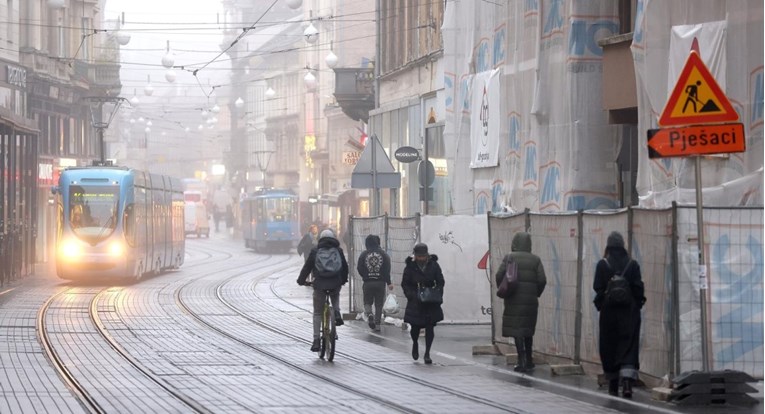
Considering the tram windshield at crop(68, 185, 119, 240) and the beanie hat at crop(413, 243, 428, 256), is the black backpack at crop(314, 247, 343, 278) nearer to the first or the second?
the beanie hat at crop(413, 243, 428, 256)

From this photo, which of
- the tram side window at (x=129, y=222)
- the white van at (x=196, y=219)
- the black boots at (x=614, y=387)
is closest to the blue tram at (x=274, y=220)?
the white van at (x=196, y=219)

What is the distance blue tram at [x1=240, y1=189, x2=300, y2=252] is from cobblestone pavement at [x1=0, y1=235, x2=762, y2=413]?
4212cm

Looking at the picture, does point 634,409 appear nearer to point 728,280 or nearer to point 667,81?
point 728,280

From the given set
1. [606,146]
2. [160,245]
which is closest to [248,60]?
[160,245]

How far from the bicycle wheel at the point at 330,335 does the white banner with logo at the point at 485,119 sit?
10.8 meters

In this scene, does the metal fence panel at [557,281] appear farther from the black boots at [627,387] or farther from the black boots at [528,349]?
the black boots at [627,387]

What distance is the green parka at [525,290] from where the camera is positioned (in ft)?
58.6

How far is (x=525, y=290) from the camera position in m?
17.9

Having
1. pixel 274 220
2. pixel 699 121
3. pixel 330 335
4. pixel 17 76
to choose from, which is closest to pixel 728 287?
pixel 699 121

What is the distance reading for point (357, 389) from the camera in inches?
649

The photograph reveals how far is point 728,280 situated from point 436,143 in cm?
2721

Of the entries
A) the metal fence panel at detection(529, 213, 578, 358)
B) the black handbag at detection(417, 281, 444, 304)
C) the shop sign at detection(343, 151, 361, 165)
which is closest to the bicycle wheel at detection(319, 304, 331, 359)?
the black handbag at detection(417, 281, 444, 304)

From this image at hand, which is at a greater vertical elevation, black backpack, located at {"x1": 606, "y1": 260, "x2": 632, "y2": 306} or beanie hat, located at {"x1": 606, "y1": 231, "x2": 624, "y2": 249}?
beanie hat, located at {"x1": 606, "y1": 231, "x2": 624, "y2": 249}

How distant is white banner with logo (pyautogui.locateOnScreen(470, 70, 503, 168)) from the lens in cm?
3023
